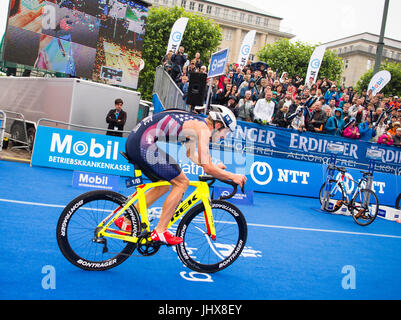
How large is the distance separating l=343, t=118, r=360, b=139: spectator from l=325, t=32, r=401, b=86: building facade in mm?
69821

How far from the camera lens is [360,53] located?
262 feet

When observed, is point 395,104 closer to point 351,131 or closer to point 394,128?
point 394,128

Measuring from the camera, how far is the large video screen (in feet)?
51.0

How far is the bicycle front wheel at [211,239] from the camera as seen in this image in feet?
14.9

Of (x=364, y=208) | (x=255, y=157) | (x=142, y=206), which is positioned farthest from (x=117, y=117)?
(x=142, y=206)

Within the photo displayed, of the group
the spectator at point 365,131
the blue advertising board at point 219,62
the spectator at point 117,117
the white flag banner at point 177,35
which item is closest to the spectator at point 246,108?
the blue advertising board at point 219,62

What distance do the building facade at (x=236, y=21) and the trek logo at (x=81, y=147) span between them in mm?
75681

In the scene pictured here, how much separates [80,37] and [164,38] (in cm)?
2457

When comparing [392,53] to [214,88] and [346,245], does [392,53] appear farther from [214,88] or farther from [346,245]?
[346,245]

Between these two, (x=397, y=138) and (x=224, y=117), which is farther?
(x=397, y=138)

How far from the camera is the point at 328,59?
49625 mm

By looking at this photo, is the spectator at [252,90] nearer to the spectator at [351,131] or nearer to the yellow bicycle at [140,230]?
the spectator at [351,131]

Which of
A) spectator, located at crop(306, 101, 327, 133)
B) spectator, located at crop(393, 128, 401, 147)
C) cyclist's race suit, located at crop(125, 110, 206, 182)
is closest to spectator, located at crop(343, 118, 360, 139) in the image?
spectator, located at crop(306, 101, 327, 133)

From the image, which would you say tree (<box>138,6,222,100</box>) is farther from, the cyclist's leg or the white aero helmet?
the cyclist's leg
